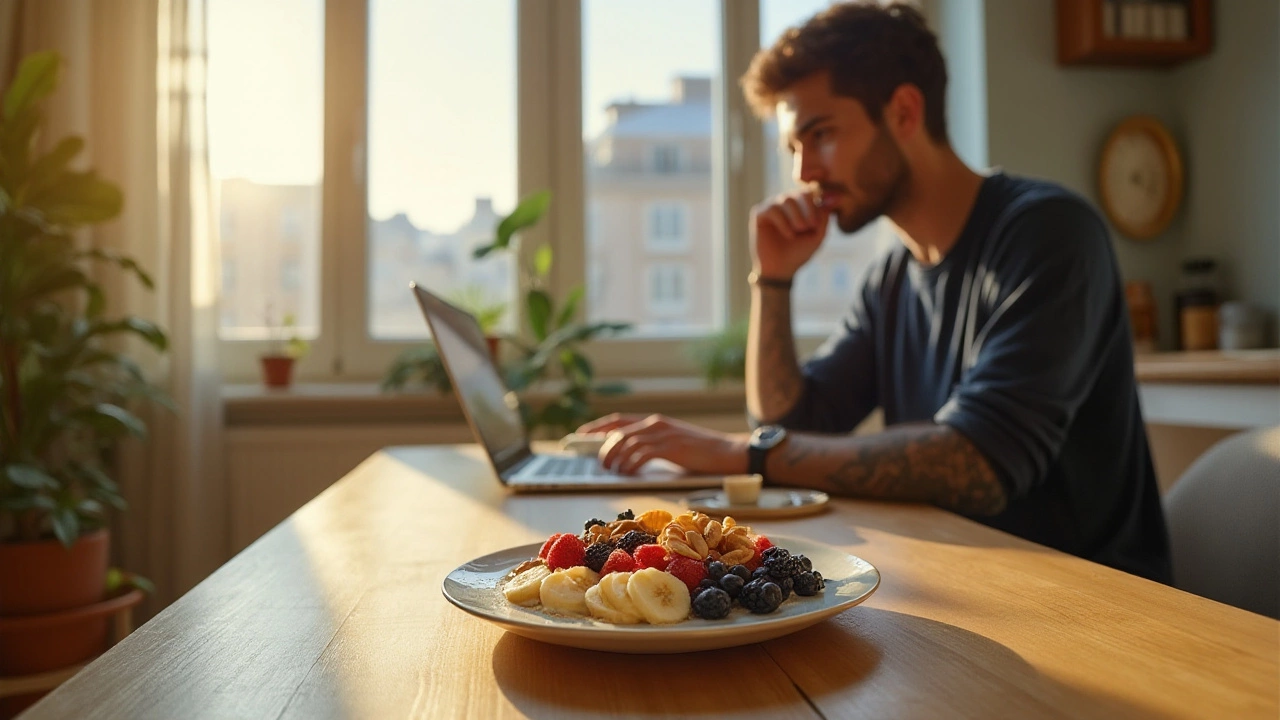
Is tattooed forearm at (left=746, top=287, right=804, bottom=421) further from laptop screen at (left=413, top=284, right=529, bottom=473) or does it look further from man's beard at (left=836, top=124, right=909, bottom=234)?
laptop screen at (left=413, top=284, right=529, bottom=473)

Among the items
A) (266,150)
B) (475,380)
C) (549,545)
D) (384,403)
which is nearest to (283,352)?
(384,403)

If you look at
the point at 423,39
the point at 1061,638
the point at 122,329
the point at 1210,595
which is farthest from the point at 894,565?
the point at 423,39

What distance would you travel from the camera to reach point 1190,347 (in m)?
2.75

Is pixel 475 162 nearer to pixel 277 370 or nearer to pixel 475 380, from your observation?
pixel 277 370

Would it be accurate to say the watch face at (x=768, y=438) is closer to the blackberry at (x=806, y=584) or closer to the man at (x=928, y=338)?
the man at (x=928, y=338)

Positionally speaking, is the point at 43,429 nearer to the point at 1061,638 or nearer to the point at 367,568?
the point at 367,568

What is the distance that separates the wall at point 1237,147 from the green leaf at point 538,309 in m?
1.92

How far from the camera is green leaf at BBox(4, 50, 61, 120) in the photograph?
6.95ft

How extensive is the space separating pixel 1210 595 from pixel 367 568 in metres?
0.89

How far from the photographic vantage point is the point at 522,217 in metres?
2.64

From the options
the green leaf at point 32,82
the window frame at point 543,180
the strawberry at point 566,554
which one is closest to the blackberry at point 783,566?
the strawberry at point 566,554

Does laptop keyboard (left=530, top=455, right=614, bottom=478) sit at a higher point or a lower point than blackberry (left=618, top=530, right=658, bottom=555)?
lower

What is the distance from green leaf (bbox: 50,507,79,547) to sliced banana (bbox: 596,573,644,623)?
6.11 feet

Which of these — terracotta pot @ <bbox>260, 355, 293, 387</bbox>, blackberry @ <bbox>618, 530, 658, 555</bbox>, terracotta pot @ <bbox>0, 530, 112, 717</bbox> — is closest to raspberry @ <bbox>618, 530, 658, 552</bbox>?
blackberry @ <bbox>618, 530, 658, 555</bbox>
